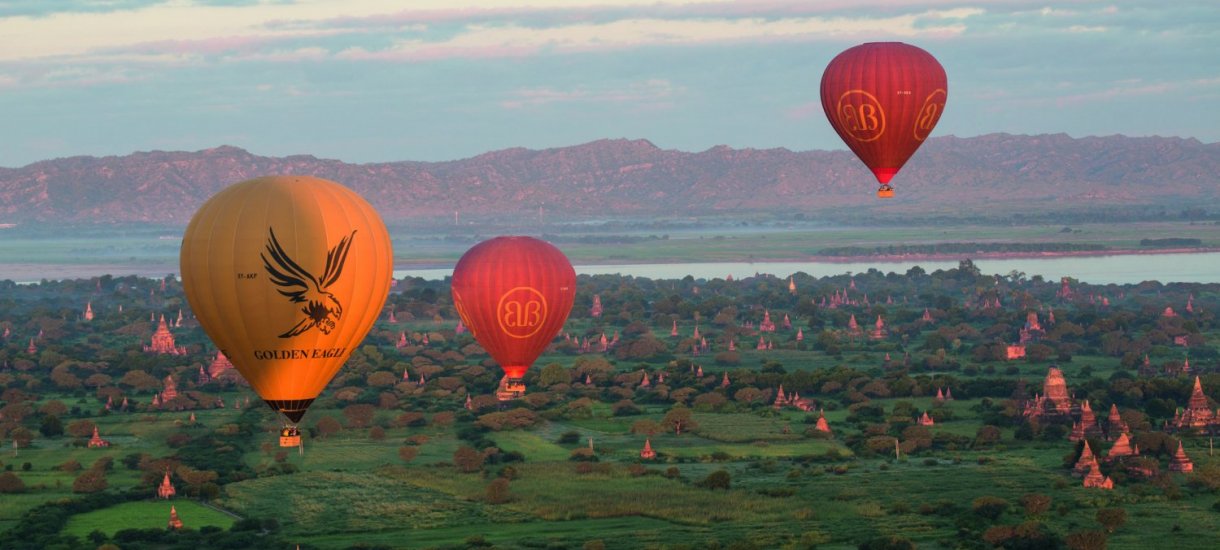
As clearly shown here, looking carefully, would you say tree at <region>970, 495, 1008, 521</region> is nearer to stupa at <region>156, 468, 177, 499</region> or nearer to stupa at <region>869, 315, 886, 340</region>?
stupa at <region>156, 468, 177, 499</region>

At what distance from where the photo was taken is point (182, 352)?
114375mm

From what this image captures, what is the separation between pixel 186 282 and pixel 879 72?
26.2 m

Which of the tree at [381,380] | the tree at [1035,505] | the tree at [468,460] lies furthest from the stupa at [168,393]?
the tree at [1035,505]

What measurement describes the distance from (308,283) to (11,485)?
2664cm

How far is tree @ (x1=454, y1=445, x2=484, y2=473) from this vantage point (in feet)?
229

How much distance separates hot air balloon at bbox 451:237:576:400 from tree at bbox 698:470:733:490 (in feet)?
21.6

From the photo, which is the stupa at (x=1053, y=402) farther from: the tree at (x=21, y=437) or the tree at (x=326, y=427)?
the tree at (x=21, y=437)

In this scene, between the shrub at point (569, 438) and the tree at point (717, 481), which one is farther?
the shrub at point (569, 438)

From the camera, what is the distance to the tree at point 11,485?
66.1m

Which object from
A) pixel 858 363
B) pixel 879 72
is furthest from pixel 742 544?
pixel 858 363

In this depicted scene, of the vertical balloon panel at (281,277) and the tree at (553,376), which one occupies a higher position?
the vertical balloon panel at (281,277)

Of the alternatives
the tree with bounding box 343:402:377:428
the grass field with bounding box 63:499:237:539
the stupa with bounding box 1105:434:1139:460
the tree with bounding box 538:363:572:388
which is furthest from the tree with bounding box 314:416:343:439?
the stupa with bounding box 1105:434:1139:460

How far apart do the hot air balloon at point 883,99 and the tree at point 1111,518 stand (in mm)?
11915

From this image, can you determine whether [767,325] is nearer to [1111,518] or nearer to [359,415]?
[359,415]
